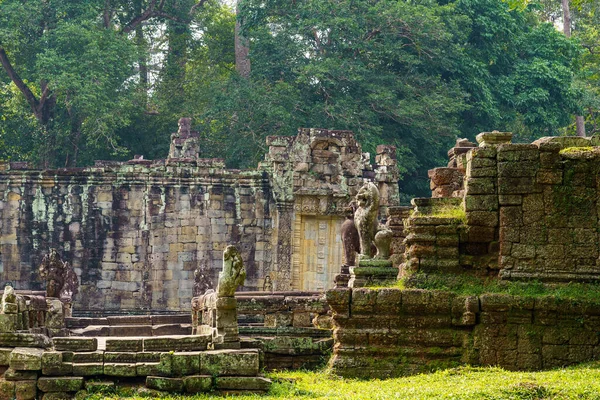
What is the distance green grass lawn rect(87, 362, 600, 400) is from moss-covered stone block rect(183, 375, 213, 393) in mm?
A: 190

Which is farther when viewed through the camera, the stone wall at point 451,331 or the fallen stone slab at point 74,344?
the stone wall at point 451,331

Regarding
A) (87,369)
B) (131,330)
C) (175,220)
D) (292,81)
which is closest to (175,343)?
(87,369)

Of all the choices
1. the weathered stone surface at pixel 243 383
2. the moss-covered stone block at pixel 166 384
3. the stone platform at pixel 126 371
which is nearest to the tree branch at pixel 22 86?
the stone platform at pixel 126 371

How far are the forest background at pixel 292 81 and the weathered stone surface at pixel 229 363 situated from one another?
66.5ft

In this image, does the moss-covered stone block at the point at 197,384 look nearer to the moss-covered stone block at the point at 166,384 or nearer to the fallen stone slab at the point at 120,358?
the moss-covered stone block at the point at 166,384

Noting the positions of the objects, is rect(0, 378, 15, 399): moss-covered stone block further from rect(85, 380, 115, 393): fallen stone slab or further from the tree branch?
the tree branch

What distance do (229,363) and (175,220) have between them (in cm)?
1523

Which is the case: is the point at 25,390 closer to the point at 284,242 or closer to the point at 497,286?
the point at 497,286

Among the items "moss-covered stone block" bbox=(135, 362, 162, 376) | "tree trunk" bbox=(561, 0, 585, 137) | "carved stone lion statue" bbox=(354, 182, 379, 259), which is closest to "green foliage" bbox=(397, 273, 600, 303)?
"carved stone lion statue" bbox=(354, 182, 379, 259)

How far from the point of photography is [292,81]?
123ft

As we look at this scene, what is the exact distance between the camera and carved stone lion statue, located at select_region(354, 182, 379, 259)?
61.4 ft

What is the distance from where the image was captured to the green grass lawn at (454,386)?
1378 cm

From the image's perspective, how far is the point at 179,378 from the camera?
14836 millimetres

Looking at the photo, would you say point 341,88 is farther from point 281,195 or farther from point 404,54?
point 281,195
